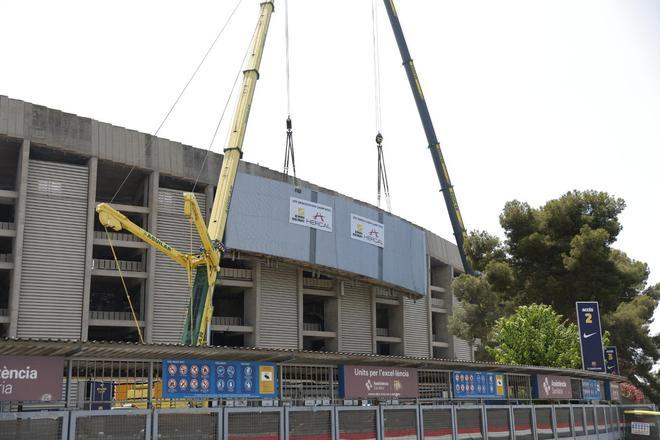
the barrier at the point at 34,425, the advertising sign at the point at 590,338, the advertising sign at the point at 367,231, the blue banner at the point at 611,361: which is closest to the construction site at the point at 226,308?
the barrier at the point at 34,425

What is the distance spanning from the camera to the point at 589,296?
196 ft

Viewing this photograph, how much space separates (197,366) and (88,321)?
116 feet

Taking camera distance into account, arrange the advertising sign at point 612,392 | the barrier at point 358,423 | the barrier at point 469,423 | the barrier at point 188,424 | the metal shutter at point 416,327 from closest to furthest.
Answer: the barrier at point 188,424 < the barrier at point 358,423 < the barrier at point 469,423 < the advertising sign at point 612,392 < the metal shutter at point 416,327

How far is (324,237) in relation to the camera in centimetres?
5906

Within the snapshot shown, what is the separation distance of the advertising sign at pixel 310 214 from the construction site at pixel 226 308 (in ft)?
0.48

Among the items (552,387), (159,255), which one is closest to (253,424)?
(552,387)

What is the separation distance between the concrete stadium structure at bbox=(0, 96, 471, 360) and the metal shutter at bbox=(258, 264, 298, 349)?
88mm

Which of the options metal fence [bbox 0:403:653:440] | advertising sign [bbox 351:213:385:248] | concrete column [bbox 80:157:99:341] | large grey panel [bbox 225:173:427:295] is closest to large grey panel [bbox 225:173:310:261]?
large grey panel [bbox 225:173:427:295]

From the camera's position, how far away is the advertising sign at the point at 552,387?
2678 cm

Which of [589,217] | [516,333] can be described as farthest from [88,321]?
[589,217]

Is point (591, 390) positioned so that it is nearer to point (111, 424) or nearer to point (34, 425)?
point (111, 424)

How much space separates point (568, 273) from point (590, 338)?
691 inches

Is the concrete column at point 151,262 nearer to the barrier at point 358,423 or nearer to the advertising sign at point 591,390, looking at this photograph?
the advertising sign at point 591,390

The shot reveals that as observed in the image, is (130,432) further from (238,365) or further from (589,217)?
(589,217)
